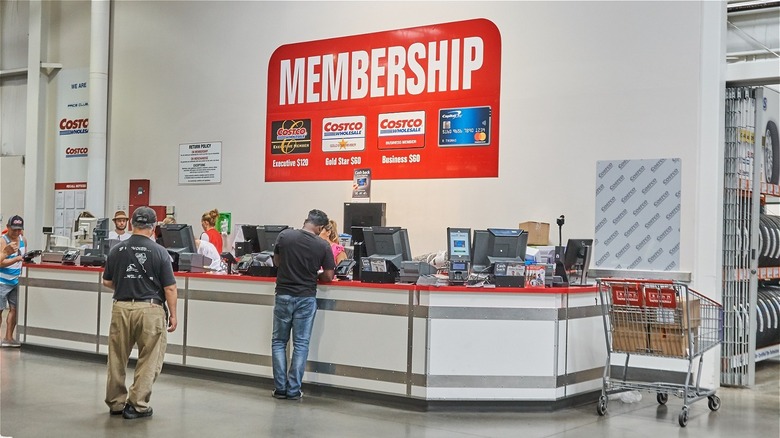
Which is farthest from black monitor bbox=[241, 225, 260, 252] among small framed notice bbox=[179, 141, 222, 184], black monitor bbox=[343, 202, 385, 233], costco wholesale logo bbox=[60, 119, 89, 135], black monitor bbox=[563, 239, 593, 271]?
costco wholesale logo bbox=[60, 119, 89, 135]

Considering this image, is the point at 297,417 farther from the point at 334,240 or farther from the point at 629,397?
the point at 334,240

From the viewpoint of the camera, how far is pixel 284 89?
11.0 m

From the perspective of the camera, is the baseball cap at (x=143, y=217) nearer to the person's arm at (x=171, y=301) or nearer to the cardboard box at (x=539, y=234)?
the person's arm at (x=171, y=301)

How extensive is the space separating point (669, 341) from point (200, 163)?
747 centimetres

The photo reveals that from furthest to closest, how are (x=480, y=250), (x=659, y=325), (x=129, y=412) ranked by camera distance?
(x=480, y=250), (x=659, y=325), (x=129, y=412)

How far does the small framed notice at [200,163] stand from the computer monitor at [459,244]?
18.1 feet

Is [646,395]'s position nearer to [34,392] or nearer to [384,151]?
[384,151]

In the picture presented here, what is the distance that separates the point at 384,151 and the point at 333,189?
0.89m

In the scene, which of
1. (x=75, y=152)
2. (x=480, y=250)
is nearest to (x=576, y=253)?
(x=480, y=250)

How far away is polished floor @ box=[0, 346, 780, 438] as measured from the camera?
5.56 metres

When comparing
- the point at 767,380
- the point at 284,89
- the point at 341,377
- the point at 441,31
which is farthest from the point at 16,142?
the point at 767,380

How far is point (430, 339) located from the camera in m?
6.24

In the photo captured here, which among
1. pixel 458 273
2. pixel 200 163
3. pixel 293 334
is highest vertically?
pixel 200 163

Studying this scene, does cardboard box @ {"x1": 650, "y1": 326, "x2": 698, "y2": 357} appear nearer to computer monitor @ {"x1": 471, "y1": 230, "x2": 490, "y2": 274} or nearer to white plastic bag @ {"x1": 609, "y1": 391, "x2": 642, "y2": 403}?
white plastic bag @ {"x1": 609, "y1": 391, "x2": 642, "y2": 403}
